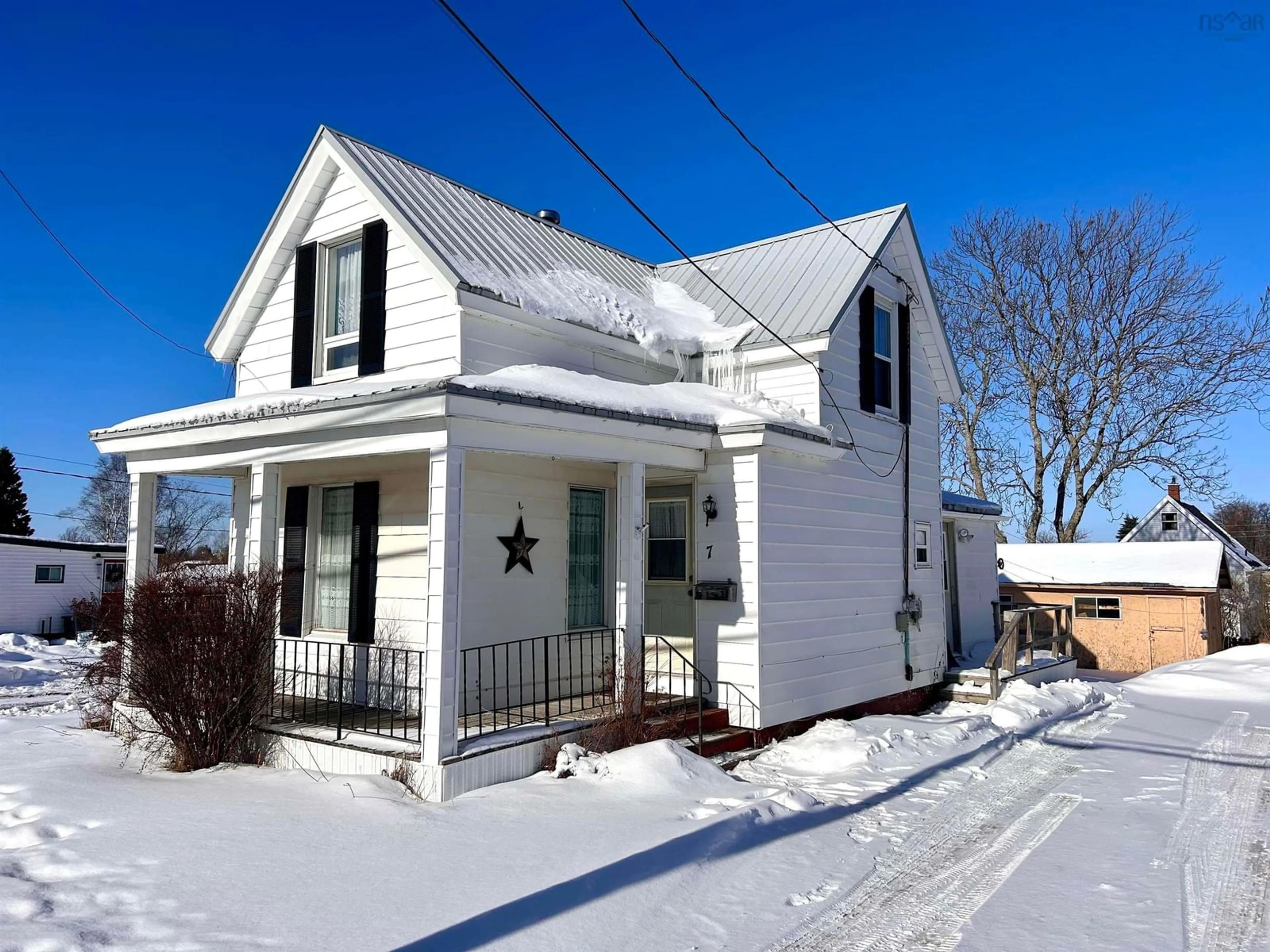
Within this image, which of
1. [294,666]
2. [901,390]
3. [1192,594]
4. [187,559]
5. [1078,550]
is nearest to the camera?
[187,559]

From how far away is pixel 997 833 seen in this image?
22.4ft

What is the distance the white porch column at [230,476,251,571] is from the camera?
984cm

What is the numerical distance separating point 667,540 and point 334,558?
3964 millimetres

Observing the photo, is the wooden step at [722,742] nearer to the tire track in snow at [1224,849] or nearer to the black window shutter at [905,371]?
the tire track in snow at [1224,849]

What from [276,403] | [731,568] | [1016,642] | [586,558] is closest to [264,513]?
[276,403]

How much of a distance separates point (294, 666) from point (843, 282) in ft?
27.9

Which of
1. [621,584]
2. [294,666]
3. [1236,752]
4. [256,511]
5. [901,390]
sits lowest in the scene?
[1236,752]

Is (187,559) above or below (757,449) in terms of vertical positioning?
below

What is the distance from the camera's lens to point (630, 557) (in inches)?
341

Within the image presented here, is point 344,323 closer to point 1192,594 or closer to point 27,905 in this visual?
point 27,905

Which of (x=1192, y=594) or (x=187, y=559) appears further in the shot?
(x=1192, y=594)

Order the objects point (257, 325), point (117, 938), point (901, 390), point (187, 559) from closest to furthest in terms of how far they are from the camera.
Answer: point (117, 938) < point (187, 559) < point (257, 325) < point (901, 390)

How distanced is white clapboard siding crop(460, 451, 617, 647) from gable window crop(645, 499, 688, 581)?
701mm

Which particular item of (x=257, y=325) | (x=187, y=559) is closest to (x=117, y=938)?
(x=187, y=559)
